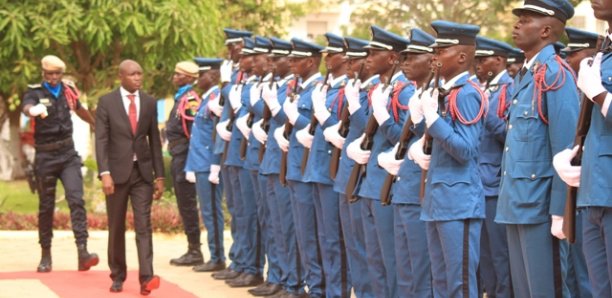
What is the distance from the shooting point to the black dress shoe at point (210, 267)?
12.4 meters

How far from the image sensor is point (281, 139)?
407 inches

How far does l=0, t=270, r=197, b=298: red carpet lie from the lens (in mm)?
10711

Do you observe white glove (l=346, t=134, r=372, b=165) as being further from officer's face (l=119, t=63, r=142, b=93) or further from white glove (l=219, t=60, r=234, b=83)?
white glove (l=219, t=60, r=234, b=83)

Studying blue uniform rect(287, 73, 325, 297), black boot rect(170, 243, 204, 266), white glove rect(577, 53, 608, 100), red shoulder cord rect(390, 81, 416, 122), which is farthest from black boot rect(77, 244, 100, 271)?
white glove rect(577, 53, 608, 100)

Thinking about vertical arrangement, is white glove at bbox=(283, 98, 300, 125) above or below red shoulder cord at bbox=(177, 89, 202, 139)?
above

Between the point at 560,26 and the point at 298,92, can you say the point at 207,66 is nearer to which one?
the point at 298,92

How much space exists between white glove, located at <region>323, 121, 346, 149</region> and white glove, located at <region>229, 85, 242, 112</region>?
8.26 feet

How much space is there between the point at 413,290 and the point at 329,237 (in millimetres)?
1758

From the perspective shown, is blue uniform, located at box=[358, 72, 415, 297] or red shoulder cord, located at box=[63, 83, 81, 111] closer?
blue uniform, located at box=[358, 72, 415, 297]

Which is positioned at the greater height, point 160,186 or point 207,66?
point 207,66

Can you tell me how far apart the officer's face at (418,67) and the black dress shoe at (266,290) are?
3287 millimetres

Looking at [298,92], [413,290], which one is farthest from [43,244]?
[413,290]

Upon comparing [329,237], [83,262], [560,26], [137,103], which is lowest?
[83,262]

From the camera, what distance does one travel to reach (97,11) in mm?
17094
